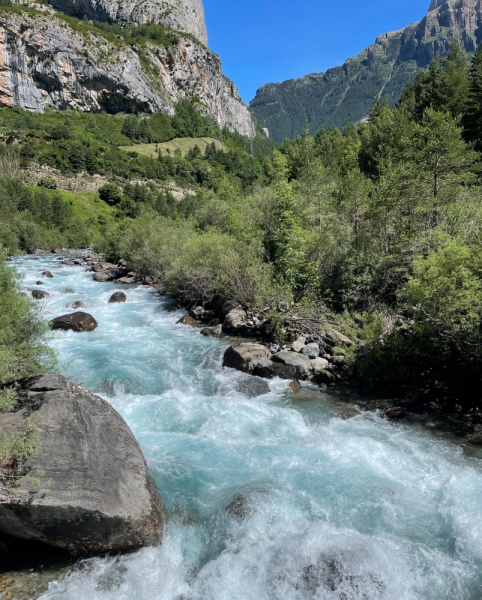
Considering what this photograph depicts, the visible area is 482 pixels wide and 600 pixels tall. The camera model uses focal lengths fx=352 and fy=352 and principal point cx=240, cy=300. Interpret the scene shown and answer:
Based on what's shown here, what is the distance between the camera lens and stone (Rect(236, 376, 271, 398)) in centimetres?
1353

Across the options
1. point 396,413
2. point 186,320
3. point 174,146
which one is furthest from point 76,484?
point 174,146

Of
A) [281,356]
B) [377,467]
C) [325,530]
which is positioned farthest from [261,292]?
[325,530]

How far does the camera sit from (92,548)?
6.89 metres

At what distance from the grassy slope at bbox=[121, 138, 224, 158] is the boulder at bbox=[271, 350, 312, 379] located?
14826 cm

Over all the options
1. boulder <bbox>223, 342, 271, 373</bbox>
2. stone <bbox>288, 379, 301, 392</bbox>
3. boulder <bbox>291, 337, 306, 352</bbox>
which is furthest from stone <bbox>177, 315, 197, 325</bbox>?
stone <bbox>288, 379, 301, 392</bbox>

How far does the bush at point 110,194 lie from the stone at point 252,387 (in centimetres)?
10631

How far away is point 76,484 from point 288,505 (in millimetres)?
4613

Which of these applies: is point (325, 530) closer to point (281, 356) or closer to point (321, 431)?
point (321, 431)

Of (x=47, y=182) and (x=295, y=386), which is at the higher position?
(x=47, y=182)

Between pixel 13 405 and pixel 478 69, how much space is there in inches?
2226

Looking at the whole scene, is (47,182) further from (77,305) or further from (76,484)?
(76,484)

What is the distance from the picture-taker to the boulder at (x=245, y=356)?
605 inches

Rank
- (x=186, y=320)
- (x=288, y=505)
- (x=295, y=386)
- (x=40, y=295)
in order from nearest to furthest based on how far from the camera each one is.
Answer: (x=288, y=505), (x=295, y=386), (x=186, y=320), (x=40, y=295)

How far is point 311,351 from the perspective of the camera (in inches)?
627
